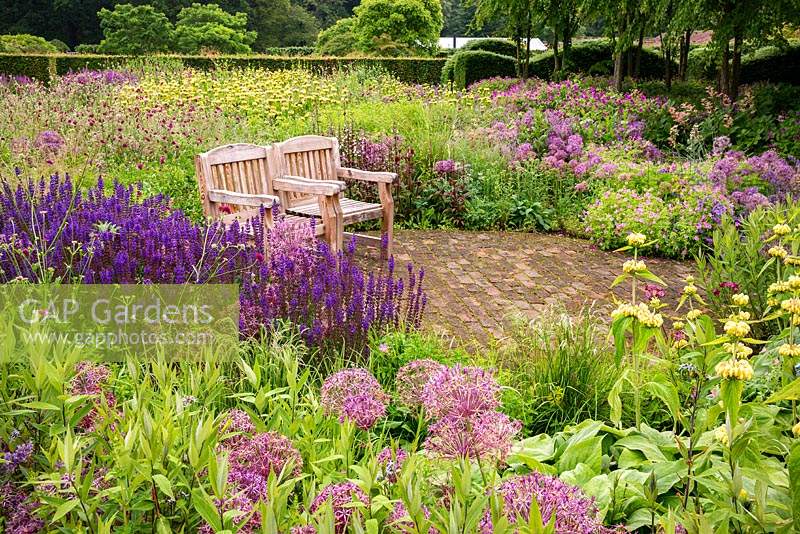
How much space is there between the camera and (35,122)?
8.64 metres

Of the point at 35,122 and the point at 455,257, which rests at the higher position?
the point at 35,122

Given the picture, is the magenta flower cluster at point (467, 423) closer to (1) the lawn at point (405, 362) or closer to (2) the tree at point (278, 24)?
(1) the lawn at point (405, 362)

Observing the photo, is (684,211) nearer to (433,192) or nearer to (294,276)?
(433,192)

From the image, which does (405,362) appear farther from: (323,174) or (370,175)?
(323,174)

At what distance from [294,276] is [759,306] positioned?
114 inches

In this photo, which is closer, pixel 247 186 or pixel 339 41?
pixel 247 186

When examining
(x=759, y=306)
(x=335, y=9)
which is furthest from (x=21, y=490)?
(x=335, y=9)

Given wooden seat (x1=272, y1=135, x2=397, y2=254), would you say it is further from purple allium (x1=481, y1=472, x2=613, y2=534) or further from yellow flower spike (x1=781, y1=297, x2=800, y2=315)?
purple allium (x1=481, y1=472, x2=613, y2=534)

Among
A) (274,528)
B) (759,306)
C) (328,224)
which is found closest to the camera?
Answer: (274,528)

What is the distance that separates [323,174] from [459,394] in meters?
4.98

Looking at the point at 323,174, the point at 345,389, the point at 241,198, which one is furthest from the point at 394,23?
the point at 345,389

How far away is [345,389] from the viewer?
2.07 m

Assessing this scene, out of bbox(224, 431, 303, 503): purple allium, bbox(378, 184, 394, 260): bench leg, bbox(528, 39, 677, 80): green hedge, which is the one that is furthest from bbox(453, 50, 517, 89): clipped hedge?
bbox(224, 431, 303, 503): purple allium

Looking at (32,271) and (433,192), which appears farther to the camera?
(433,192)
